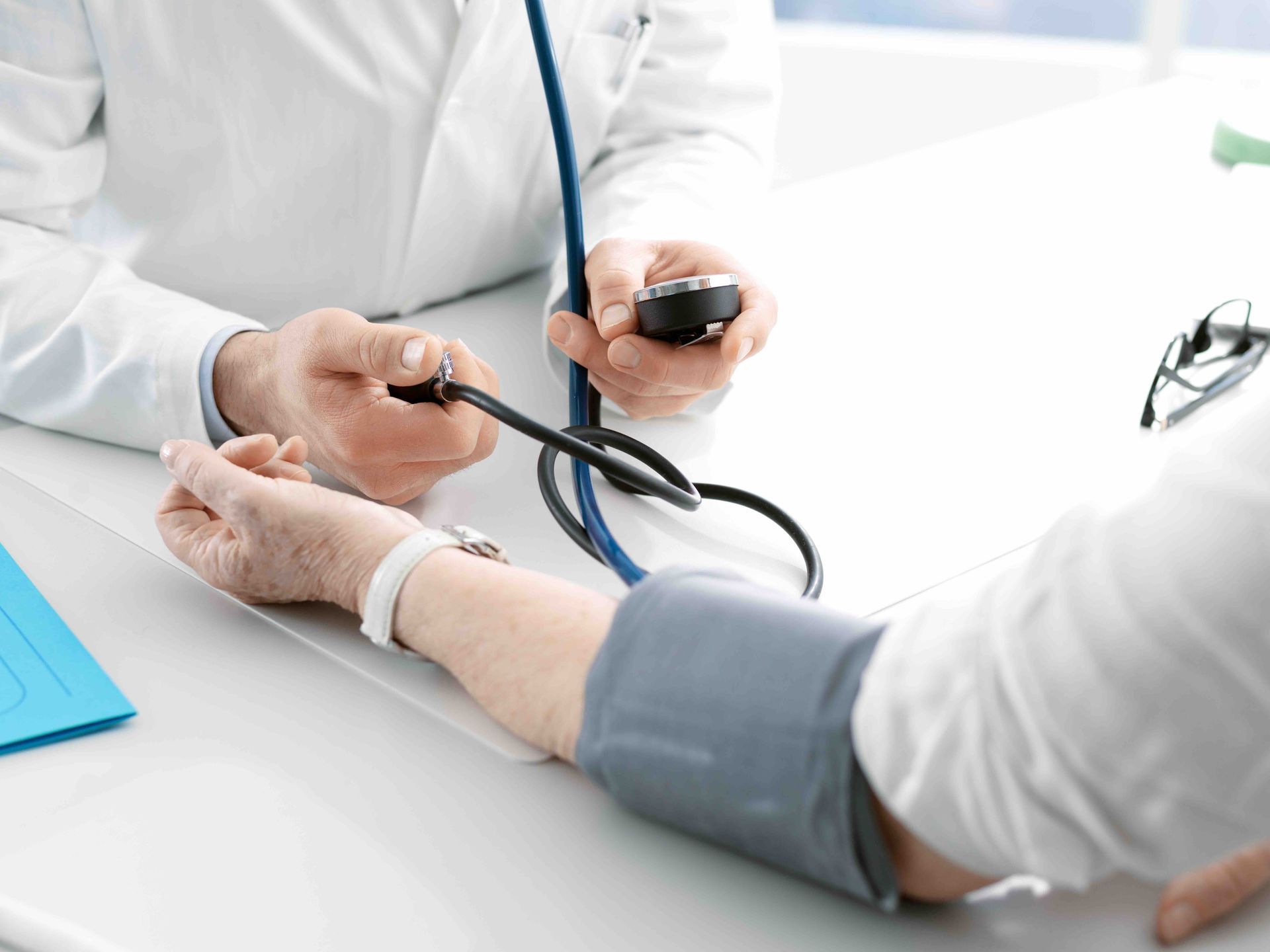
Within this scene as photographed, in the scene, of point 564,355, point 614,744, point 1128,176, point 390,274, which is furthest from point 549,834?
point 1128,176

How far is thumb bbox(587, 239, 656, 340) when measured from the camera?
2.60 feet

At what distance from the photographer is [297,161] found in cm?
98

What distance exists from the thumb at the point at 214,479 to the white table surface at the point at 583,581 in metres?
0.06

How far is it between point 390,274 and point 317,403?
0.33 metres

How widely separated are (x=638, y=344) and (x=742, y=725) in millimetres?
381

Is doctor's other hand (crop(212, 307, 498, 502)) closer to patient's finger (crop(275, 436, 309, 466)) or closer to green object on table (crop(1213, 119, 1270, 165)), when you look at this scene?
patient's finger (crop(275, 436, 309, 466))

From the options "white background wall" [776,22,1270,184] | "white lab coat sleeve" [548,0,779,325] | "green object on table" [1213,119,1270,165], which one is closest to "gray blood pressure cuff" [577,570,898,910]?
"white lab coat sleeve" [548,0,779,325]

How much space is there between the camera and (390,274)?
1.06 metres

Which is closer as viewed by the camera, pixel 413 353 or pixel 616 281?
pixel 413 353

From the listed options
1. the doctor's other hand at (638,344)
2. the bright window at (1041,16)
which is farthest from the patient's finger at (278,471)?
the bright window at (1041,16)

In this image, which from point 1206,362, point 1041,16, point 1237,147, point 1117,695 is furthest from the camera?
point 1041,16

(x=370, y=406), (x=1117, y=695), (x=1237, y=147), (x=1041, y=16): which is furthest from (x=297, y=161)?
(x=1041, y=16)

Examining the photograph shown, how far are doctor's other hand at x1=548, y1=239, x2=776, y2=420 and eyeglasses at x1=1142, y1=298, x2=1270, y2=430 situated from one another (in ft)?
1.01

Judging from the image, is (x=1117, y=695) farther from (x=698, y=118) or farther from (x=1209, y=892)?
(x=698, y=118)
